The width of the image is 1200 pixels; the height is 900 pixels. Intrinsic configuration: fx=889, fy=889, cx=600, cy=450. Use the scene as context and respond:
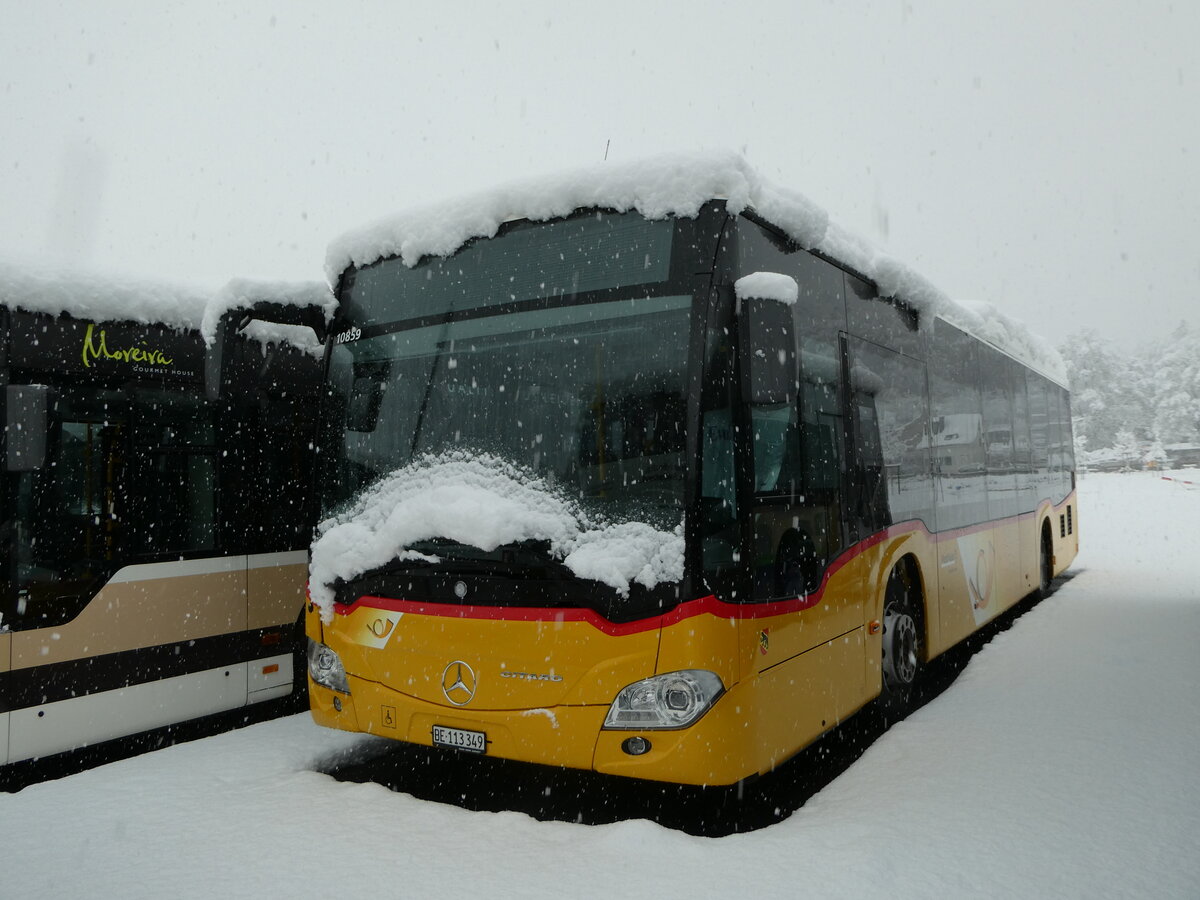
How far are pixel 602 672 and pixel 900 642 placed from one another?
2791 millimetres

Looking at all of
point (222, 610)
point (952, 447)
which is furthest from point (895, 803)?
point (222, 610)

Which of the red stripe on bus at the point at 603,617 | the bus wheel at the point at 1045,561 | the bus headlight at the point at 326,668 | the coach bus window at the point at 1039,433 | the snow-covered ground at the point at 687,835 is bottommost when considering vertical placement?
the snow-covered ground at the point at 687,835

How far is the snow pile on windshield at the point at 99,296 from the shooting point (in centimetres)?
508

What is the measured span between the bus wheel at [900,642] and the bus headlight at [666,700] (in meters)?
2.17

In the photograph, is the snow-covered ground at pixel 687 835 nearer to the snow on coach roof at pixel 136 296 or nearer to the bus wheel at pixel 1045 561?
the snow on coach roof at pixel 136 296

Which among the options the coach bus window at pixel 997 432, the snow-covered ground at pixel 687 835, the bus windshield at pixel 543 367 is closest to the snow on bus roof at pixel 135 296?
the bus windshield at pixel 543 367

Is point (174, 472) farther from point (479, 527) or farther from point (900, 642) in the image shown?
point (900, 642)

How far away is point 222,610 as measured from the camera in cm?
595

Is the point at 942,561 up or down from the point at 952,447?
down

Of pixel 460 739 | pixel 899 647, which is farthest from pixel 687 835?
pixel 899 647

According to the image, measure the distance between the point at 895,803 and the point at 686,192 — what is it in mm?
2913

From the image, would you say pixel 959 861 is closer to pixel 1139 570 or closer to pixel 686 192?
pixel 686 192

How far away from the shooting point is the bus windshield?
3879 mm

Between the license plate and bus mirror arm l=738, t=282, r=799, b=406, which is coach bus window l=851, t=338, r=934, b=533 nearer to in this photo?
bus mirror arm l=738, t=282, r=799, b=406
